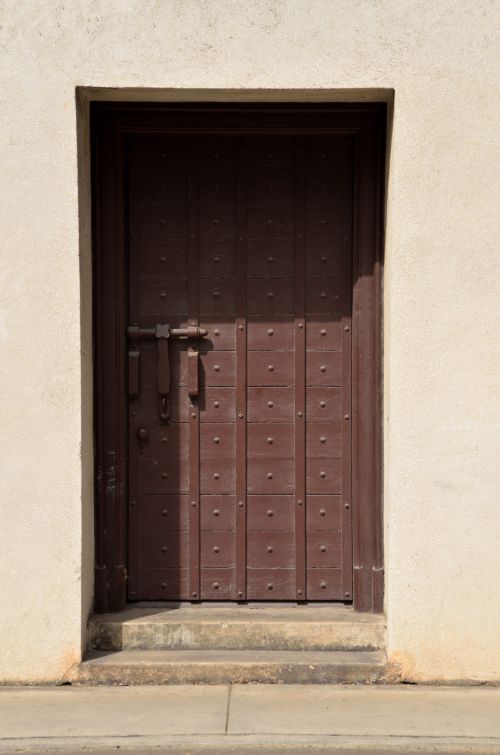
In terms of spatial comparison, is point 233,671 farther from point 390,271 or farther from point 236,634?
point 390,271

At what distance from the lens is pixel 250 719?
3992 mm

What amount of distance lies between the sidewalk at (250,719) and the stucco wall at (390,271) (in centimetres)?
24

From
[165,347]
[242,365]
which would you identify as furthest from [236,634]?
[165,347]

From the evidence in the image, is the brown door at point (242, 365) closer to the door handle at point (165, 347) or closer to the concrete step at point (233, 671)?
the door handle at point (165, 347)

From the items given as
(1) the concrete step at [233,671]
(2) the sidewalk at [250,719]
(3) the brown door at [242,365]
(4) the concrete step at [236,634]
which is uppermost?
(3) the brown door at [242,365]

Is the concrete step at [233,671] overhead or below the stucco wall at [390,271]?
below

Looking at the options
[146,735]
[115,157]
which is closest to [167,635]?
[146,735]

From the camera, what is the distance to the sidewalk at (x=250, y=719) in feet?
12.4

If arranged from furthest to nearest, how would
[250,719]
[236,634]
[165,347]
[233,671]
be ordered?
[165,347]
[236,634]
[233,671]
[250,719]

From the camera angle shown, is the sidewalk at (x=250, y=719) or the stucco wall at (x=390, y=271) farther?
the stucco wall at (x=390, y=271)

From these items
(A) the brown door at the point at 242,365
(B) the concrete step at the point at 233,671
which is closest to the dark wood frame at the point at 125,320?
(A) the brown door at the point at 242,365

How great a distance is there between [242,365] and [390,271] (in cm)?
89

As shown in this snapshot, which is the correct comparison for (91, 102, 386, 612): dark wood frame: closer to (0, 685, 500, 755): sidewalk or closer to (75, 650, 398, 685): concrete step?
(75, 650, 398, 685): concrete step

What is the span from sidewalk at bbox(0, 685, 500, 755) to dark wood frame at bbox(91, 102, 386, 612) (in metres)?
0.58
